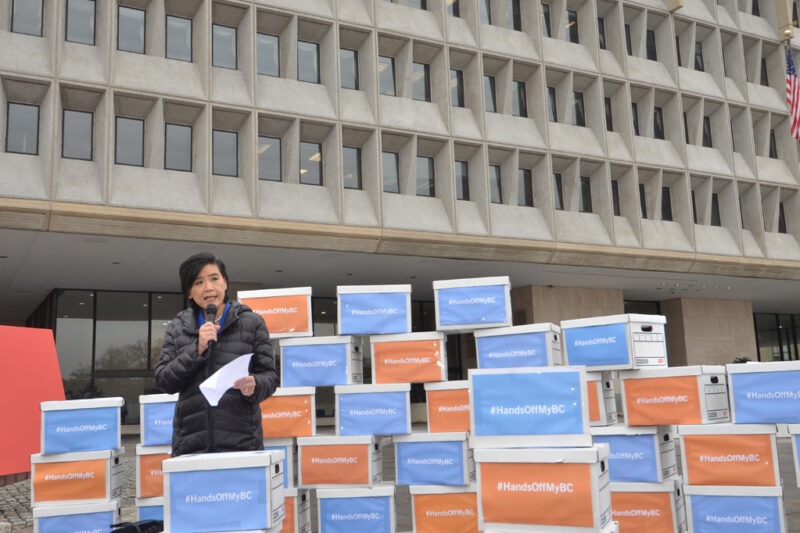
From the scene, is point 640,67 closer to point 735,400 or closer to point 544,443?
point 735,400

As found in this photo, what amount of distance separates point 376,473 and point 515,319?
1891 centimetres

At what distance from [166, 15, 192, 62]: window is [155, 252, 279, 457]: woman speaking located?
49.0ft

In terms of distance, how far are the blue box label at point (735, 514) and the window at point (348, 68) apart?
1542 centimetres

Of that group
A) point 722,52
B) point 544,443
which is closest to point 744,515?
point 544,443

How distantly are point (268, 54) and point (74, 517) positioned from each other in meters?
14.1

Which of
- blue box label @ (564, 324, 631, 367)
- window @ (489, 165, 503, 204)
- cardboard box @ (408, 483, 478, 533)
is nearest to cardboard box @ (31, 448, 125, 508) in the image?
cardboard box @ (408, 483, 478, 533)

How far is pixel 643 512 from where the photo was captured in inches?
287

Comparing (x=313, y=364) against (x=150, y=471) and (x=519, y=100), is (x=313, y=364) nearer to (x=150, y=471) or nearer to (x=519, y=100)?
(x=150, y=471)

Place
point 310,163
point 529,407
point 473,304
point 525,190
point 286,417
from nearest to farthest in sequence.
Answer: point 529,407 < point 286,417 < point 473,304 < point 310,163 < point 525,190

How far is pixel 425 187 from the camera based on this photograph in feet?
69.3

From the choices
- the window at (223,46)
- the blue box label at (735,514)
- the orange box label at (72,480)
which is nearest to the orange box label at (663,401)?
the blue box label at (735,514)

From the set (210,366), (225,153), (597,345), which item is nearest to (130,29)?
(225,153)

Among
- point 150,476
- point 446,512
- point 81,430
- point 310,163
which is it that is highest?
point 310,163

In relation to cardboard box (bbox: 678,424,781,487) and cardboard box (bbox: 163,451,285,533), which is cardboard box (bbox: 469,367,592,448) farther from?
cardboard box (bbox: 678,424,781,487)
